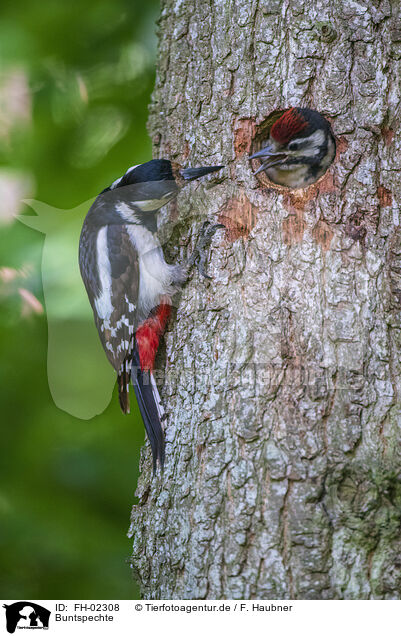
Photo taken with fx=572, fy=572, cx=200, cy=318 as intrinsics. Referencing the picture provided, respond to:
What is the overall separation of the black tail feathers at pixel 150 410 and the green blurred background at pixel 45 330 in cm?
3

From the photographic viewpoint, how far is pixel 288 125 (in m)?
1.43

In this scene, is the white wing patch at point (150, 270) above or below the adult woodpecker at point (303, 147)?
below

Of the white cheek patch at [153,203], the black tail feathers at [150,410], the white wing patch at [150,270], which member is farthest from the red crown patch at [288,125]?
the black tail feathers at [150,410]

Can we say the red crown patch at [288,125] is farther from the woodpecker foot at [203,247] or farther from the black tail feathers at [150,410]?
the black tail feathers at [150,410]

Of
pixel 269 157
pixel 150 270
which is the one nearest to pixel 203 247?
pixel 150 270

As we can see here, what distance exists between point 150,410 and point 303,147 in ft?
2.52

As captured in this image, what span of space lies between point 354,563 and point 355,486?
0.16 meters

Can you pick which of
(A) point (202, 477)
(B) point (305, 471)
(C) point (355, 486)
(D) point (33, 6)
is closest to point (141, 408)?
(A) point (202, 477)
